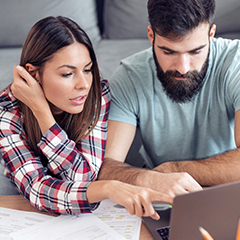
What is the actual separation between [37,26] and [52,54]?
12 centimetres

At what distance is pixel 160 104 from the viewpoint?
131 cm

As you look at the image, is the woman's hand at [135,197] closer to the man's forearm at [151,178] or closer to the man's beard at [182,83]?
the man's forearm at [151,178]

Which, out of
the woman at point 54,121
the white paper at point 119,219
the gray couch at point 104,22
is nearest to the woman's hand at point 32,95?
the woman at point 54,121

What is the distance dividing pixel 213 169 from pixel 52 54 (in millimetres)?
655

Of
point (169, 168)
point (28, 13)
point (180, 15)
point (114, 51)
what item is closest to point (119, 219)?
point (169, 168)

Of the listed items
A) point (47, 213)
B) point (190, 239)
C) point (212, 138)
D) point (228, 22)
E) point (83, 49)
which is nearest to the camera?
point (190, 239)

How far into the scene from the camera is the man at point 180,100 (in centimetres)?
107

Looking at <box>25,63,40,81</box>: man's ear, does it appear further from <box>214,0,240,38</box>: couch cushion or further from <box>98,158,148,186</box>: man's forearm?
<box>214,0,240,38</box>: couch cushion

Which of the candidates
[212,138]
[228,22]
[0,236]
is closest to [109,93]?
[212,138]

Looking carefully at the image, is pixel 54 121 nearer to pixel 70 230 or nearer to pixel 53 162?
pixel 53 162

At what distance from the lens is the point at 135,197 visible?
0.85 meters

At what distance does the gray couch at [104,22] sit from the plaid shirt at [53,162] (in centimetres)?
86

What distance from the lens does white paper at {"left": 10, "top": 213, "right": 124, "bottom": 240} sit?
880mm

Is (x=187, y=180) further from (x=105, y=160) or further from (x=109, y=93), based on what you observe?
(x=109, y=93)
